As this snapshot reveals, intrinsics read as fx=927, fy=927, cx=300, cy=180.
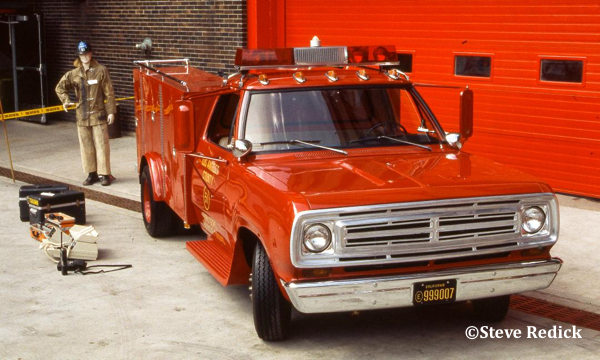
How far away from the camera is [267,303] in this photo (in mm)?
6422

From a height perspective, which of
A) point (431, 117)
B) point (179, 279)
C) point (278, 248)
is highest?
point (431, 117)

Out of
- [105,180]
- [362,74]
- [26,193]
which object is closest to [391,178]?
[362,74]

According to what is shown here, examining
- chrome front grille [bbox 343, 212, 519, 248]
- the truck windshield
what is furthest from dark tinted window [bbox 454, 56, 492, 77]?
chrome front grille [bbox 343, 212, 519, 248]

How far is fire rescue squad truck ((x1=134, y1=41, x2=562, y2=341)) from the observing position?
5984mm

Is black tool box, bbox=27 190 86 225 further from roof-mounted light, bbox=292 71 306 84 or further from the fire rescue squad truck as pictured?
roof-mounted light, bbox=292 71 306 84

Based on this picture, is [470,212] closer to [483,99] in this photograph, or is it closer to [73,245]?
[73,245]

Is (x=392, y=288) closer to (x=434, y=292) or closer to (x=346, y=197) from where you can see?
(x=434, y=292)

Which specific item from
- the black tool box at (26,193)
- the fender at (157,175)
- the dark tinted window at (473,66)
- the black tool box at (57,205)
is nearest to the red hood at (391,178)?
the fender at (157,175)

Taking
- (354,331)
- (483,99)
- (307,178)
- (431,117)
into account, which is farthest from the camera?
(483,99)

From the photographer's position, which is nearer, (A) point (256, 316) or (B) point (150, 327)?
(A) point (256, 316)

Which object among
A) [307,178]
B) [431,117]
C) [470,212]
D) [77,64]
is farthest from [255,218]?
[77,64]

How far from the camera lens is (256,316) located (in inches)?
256

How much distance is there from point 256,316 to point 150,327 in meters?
1.03

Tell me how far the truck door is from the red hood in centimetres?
58
